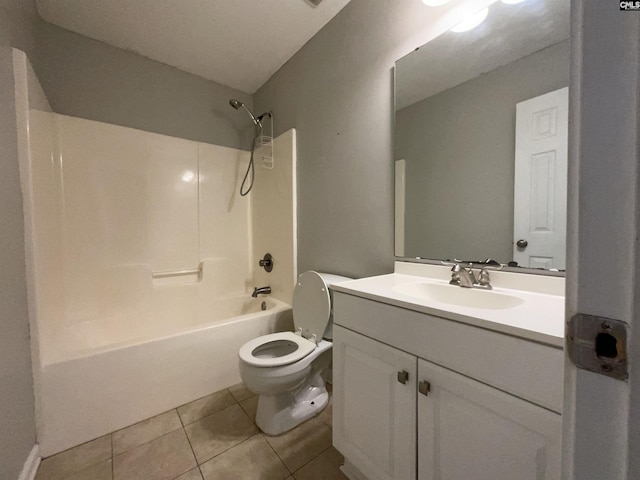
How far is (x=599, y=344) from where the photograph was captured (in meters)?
0.27

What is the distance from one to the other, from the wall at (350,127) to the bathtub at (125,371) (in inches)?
29.2

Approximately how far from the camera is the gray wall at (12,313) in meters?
0.96

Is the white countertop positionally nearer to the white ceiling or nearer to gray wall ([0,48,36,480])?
gray wall ([0,48,36,480])

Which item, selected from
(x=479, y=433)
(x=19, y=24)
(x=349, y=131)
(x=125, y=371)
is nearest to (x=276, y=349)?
(x=125, y=371)

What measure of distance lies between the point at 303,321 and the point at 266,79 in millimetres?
2068

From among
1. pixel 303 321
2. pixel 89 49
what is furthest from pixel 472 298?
pixel 89 49

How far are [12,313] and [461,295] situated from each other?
5.92 feet

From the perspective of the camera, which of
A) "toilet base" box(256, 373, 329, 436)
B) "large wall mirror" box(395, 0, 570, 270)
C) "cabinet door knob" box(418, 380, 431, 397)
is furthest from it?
"toilet base" box(256, 373, 329, 436)

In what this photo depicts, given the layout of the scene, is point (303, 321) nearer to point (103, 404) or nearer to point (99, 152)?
point (103, 404)

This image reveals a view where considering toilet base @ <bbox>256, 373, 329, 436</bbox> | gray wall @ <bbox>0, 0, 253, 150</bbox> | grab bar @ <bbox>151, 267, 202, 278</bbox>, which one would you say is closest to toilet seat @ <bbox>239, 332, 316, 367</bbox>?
toilet base @ <bbox>256, 373, 329, 436</bbox>

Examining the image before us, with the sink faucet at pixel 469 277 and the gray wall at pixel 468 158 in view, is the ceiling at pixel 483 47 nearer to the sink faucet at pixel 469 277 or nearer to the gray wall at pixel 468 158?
the gray wall at pixel 468 158

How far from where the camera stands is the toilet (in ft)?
4.18

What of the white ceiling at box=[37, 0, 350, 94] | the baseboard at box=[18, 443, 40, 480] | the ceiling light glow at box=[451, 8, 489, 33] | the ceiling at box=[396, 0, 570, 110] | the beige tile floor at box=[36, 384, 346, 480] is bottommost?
the beige tile floor at box=[36, 384, 346, 480]

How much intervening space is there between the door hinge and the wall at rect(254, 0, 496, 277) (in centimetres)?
109
